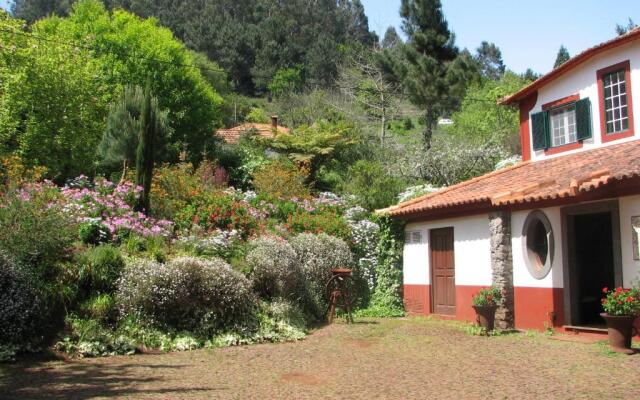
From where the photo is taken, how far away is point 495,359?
376 inches

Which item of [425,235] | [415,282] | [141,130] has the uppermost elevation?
[141,130]

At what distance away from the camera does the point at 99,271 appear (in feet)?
37.6

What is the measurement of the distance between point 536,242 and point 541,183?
1323mm

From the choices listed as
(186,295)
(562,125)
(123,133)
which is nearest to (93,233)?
(186,295)

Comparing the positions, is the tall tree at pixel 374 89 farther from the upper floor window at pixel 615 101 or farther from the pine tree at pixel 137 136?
the upper floor window at pixel 615 101

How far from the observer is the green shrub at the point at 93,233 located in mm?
13344

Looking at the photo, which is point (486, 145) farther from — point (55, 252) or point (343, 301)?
point (55, 252)

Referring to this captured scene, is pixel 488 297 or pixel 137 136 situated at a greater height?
pixel 137 136

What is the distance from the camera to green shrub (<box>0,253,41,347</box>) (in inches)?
386

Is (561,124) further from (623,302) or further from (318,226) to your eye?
(318,226)

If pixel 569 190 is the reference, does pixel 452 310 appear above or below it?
below

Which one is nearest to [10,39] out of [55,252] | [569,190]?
[55,252]

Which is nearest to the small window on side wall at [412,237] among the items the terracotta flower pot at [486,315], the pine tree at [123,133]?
the terracotta flower pot at [486,315]

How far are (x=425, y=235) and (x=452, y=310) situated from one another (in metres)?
2.07
